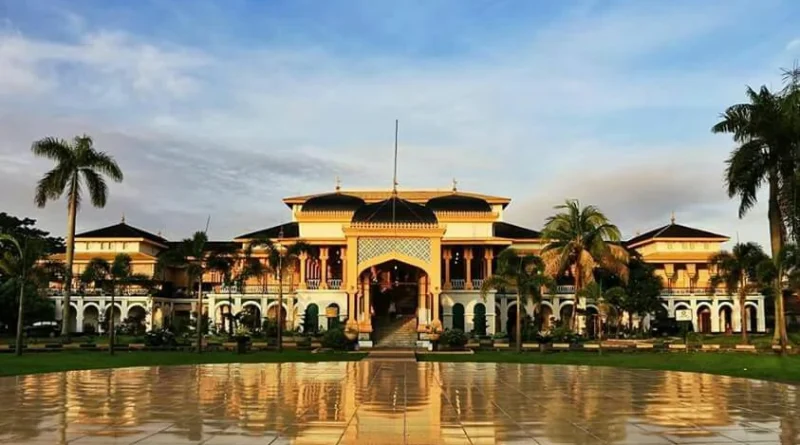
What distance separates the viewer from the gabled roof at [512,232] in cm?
6366

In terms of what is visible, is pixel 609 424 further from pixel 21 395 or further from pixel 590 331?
pixel 590 331

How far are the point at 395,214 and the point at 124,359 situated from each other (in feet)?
71.6

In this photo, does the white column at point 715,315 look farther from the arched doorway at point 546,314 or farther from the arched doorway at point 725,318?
the arched doorway at point 546,314

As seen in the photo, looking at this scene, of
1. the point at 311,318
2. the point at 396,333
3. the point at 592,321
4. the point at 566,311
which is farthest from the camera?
the point at 592,321

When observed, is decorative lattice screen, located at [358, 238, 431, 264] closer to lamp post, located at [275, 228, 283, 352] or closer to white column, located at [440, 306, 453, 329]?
lamp post, located at [275, 228, 283, 352]

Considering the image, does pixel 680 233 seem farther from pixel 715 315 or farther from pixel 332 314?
pixel 332 314

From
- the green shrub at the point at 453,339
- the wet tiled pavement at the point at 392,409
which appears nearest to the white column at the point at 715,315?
the green shrub at the point at 453,339

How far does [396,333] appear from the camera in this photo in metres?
48.0

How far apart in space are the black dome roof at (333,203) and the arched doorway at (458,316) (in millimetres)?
11608

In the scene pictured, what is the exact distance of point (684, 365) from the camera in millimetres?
27484

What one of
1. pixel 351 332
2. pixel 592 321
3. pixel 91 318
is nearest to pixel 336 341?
pixel 351 332

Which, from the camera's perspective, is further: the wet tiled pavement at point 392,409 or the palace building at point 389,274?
the palace building at point 389,274

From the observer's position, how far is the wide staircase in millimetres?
44906

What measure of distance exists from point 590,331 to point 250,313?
81.6 feet
